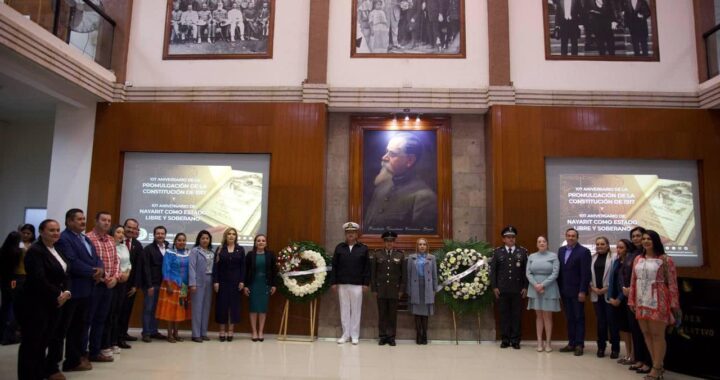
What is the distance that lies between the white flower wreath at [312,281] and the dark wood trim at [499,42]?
4210mm

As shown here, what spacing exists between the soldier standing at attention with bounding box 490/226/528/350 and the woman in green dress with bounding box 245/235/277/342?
11.1ft

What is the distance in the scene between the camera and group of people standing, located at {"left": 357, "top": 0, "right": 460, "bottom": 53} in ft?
29.1

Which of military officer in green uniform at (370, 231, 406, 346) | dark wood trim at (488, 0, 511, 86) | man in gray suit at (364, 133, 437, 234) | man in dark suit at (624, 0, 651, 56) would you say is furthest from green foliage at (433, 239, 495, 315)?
man in dark suit at (624, 0, 651, 56)

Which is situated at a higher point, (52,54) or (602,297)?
(52,54)

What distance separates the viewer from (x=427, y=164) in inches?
345

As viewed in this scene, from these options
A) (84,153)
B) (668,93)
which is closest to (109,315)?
(84,153)

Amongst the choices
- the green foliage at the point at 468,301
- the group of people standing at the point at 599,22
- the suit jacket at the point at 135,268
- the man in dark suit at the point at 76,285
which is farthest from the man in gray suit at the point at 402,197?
the man in dark suit at the point at 76,285

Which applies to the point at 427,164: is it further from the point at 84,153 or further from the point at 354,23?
the point at 84,153

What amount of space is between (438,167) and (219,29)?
4.70 m

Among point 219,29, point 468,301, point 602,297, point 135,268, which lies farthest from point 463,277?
point 219,29

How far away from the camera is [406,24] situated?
8922 millimetres

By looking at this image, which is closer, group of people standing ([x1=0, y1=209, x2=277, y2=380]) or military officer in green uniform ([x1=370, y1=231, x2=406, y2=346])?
group of people standing ([x1=0, y1=209, x2=277, y2=380])

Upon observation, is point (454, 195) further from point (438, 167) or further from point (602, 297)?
point (602, 297)

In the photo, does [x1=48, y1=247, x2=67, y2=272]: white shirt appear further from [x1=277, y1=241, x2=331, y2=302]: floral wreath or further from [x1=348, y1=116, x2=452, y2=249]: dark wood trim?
[x1=348, y1=116, x2=452, y2=249]: dark wood trim
